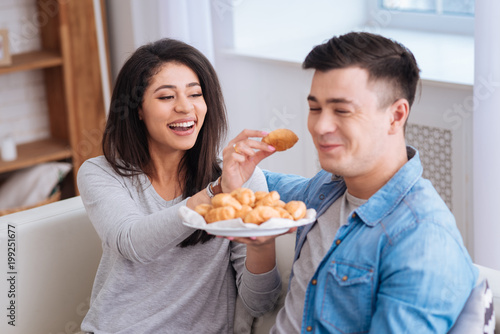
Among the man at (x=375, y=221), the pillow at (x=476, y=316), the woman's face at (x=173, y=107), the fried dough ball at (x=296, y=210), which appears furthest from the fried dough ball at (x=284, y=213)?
the woman's face at (x=173, y=107)

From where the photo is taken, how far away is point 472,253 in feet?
7.70

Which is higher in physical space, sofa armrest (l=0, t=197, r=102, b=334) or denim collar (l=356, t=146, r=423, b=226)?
denim collar (l=356, t=146, r=423, b=226)

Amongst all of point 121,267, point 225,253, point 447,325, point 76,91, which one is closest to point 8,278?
point 121,267

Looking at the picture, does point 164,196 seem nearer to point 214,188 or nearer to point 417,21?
point 214,188

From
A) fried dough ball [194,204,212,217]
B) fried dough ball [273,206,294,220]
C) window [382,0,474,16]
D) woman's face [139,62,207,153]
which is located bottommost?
fried dough ball [194,204,212,217]

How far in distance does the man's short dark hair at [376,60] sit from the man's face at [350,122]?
1 cm

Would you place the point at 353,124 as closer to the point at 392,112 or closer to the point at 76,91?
the point at 392,112

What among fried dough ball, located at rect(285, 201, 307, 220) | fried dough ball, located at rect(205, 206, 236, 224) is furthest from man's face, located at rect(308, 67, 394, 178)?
fried dough ball, located at rect(205, 206, 236, 224)

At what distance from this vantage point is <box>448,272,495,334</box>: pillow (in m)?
1.20

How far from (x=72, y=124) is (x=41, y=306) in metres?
1.69

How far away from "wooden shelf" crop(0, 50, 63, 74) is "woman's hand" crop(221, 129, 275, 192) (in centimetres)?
202

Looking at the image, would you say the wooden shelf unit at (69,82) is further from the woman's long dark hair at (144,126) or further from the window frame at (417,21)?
the woman's long dark hair at (144,126)

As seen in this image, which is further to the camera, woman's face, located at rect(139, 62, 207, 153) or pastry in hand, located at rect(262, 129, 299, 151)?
woman's face, located at rect(139, 62, 207, 153)

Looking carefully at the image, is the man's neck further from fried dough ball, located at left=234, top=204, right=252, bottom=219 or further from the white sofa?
the white sofa
